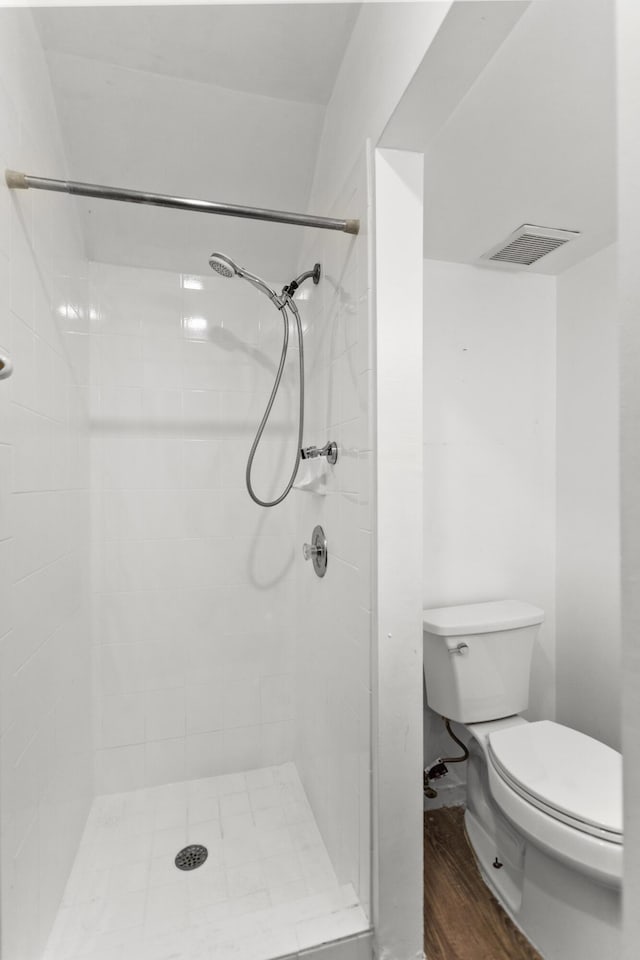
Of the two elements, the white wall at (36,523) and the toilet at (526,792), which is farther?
the toilet at (526,792)

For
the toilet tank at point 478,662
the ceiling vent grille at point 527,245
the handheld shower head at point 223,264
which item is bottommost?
the toilet tank at point 478,662

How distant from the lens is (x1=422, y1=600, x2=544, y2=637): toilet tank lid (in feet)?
5.39

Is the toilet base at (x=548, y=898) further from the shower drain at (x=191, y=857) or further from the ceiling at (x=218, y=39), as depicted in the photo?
the ceiling at (x=218, y=39)

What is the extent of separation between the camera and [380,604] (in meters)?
1.07

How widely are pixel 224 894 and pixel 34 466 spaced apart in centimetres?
Result: 127

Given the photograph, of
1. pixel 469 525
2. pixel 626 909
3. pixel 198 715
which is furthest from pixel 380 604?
pixel 198 715

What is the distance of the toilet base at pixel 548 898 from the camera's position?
1.19m

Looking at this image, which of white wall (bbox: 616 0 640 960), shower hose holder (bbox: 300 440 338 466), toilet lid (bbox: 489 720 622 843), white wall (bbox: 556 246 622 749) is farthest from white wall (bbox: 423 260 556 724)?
white wall (bbox: 616 0 640 960)

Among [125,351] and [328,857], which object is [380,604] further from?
[125,351]

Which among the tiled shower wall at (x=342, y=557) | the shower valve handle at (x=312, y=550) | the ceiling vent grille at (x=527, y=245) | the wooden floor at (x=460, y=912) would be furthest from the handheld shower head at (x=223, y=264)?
the wooden floor at (x=460, y=912)

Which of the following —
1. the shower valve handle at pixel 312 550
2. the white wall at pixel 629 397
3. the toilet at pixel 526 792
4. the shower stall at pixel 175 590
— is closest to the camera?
the white wall at pixel 629 397

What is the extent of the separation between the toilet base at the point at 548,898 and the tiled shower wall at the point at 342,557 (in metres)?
0.53

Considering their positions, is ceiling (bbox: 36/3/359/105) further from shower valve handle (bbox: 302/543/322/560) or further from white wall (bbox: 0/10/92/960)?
shower valve handle (bbox: 302/543/322/560)

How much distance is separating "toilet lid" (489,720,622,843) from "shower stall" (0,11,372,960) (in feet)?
1.63
